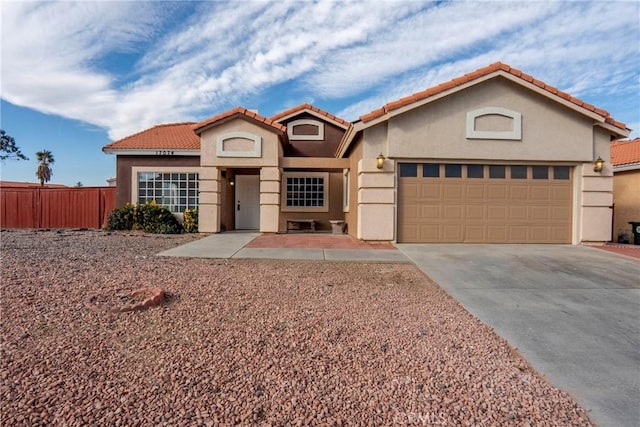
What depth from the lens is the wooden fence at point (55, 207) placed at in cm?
1491

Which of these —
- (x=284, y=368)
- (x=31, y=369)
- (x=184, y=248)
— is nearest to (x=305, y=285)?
(x=284, y=368)

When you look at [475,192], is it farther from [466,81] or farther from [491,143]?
[466,81]

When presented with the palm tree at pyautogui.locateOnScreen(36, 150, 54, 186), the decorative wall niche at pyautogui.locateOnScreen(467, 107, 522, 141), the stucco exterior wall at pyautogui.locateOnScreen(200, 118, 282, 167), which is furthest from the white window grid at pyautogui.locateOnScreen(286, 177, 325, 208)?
the palm tree at pyautogui.locateOnScreen(36, 150, 54, 186)

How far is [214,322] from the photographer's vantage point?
371 cm

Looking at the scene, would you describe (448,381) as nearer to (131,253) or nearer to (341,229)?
(131,253)

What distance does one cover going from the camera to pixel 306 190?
47.3 feet

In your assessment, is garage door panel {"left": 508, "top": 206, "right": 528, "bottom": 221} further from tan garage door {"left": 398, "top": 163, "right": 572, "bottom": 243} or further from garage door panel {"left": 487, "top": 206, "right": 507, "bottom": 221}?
garage door panel {"left": 487, "top": 206, "right": 507, "bottom": 221}

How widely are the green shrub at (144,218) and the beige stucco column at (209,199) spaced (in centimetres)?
169

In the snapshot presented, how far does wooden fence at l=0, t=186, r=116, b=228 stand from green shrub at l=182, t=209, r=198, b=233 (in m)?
4.32

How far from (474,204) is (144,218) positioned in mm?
12325

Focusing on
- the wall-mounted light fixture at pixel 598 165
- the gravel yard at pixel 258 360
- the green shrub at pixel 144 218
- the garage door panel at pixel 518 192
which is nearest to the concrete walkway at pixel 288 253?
the gravel yard at pixel 258 360

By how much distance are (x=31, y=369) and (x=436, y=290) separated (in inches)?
195

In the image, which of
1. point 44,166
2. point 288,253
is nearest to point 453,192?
point 288,253

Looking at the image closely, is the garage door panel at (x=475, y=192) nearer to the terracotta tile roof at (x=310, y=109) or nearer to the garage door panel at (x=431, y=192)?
the garage door panel at (x=431, y=192)
